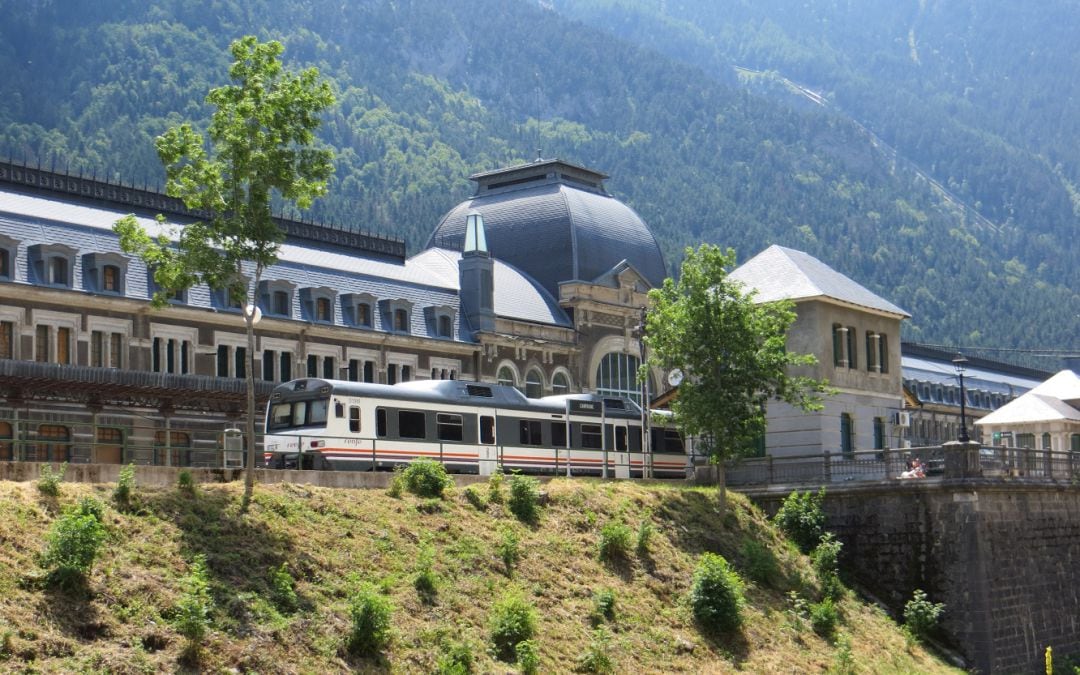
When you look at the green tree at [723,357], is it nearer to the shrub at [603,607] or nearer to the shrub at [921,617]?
the shrub at [921,617]

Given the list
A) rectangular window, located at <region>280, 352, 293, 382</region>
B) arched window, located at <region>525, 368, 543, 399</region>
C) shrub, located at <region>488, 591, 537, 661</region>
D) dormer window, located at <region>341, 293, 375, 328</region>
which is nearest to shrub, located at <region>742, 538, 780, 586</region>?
shrub, located at <region>488, 591, 537, 661</region>

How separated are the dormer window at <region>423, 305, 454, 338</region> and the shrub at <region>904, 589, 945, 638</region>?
109 feet

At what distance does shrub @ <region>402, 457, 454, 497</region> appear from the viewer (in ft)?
132

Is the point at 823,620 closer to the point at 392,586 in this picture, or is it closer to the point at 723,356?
the point at 723,356

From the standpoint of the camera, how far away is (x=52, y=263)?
5859cm

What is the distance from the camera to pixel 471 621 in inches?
1345

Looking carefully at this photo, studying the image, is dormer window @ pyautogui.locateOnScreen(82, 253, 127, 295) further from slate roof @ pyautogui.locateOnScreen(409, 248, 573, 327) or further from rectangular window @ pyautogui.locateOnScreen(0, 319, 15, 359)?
slate roof @ pyautogui.locateOnScreen(409, 248, 573, 327)

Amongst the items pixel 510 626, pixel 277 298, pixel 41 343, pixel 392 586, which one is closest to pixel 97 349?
pixel 41 343

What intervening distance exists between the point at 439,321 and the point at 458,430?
25901mm

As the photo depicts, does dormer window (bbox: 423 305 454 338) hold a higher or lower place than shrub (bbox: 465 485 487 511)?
higher

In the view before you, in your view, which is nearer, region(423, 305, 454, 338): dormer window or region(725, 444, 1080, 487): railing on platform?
region(725, 444, 1080, 487): railing on platform

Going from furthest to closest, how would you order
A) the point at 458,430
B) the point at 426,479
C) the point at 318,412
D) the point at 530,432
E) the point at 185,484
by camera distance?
the point at 530,432 < the point at 458,430 < the point at 318,412 < the point at 426,479 < the point at 185,484

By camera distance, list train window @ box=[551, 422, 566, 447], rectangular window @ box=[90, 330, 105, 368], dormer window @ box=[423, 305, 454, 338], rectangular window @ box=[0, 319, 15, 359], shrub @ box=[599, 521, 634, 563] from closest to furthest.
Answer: shrub @ box=[599, 521, 634, 563]
train window @ box=[551, 422, 566, 447]
rectangular window @ box=[0, 319, 15, 359]
rectangular window @ box=[90, 330, 105, 368]
dormer window @ box=[423, 305, 454, 338]

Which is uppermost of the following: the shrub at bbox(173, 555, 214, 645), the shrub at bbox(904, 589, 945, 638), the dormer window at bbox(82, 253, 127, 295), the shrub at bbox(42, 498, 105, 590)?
the dormer window at bbox(82, 253, 127, 295)
